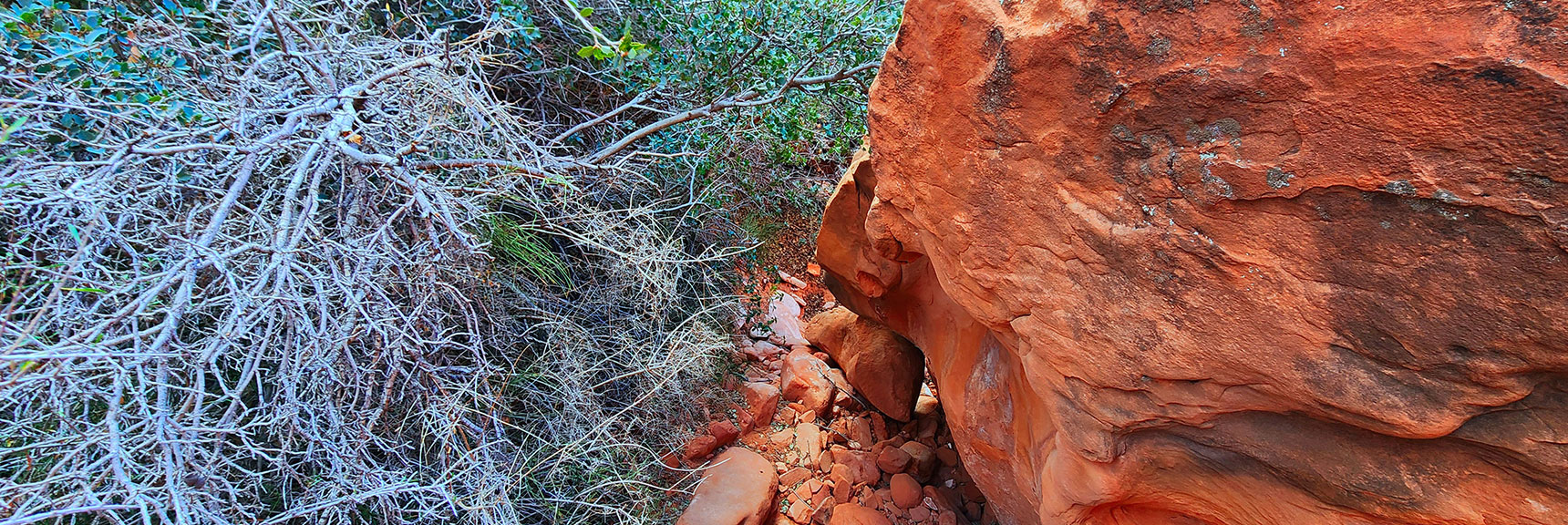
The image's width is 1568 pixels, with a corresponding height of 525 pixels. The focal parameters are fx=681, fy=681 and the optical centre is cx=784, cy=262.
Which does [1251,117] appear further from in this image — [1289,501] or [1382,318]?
[1289,501]

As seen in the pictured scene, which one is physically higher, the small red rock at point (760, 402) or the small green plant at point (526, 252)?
the small green plant at point (526, 252)

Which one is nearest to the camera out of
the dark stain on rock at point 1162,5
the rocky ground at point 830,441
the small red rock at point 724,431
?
the dark stain on rock at point 1162,5

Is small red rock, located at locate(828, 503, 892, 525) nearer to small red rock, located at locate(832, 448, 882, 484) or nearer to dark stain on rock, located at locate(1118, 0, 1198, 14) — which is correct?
small red rock, located at locate(832, 448, 882, 484)

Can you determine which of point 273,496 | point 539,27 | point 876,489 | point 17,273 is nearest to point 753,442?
point 876,489

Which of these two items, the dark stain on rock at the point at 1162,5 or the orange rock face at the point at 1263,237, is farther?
the dark stain on rock at the point at 1162,5

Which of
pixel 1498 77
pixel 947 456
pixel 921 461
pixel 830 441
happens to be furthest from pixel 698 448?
pixel 1498 77

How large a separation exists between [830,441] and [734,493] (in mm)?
619

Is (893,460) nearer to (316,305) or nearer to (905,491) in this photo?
(905,491)

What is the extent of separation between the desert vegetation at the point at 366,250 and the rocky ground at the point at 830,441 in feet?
0.76

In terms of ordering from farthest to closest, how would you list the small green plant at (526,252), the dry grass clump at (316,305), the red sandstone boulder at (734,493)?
the red sandstone boulder at (734,493) → the small green plant at (526,252) → the dry grass clump at (316,305)

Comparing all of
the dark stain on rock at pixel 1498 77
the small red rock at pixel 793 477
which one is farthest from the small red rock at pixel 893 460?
the dark stain on rock at pixel 1498 77

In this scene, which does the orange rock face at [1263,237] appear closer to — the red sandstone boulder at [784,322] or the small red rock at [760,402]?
the small red rock at [760,402]

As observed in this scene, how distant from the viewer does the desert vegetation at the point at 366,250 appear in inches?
58.5

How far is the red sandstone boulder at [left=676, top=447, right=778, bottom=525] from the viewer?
102 inches
